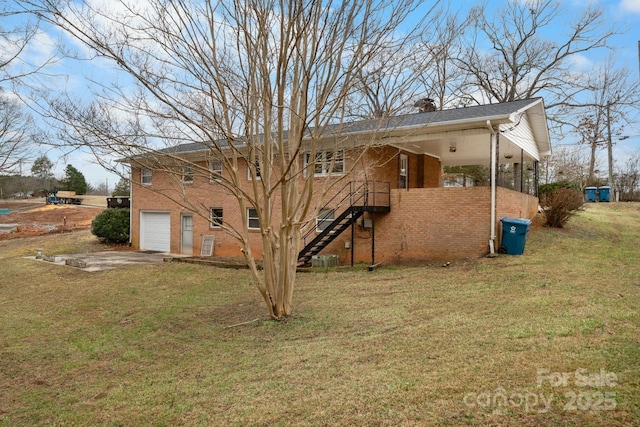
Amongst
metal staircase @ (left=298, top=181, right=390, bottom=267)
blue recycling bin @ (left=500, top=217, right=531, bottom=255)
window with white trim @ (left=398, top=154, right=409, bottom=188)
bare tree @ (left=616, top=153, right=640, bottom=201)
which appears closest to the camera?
blue recycling bin @ (left=500, top=217, right=531, bottom=255)

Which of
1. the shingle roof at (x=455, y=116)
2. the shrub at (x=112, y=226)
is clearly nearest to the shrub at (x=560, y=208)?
the shingle roof at (x=455, y=116)

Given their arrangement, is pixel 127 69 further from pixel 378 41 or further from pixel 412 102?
pixel 412 102

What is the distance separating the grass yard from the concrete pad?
11.4ft

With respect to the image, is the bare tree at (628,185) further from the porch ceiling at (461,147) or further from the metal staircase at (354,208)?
the metal staircase at (354,208)

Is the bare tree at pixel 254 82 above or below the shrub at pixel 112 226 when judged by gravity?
above

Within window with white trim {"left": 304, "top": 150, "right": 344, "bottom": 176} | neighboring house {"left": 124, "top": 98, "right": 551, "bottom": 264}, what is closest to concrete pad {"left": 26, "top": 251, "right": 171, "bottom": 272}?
neighboring house {"left": 124, "top": 98, "right": 551, "bottom": 264}

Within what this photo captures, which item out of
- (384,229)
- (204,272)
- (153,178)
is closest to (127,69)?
(204,272)

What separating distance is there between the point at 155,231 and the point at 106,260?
4.33m

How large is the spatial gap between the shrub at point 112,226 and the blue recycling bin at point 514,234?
17634 mm

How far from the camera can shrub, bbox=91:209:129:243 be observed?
66.4ft

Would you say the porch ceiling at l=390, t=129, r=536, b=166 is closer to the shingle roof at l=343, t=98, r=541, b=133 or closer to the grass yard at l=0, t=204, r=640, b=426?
the shingle roof at l=343, t=98, r=541, b=133

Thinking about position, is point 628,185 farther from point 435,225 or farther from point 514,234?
point 435,225

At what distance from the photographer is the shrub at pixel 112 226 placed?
2025 cm

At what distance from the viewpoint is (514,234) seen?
420 inches
